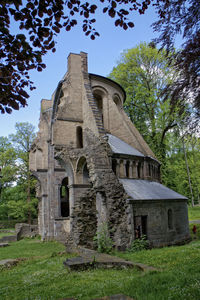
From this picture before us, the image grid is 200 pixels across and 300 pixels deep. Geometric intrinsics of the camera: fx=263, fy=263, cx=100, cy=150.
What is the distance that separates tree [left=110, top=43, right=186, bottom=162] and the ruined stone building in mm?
4084

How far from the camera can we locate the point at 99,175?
1359cm

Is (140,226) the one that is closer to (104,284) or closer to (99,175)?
(99,175)

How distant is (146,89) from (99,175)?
1584 centimetres

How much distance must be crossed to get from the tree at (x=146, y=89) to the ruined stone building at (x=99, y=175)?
4084 millimetres

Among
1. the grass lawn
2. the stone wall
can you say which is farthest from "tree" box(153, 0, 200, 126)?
the stone wall

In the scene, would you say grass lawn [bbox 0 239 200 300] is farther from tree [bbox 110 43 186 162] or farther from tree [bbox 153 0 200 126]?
tree [bbox 110 43 186 162]

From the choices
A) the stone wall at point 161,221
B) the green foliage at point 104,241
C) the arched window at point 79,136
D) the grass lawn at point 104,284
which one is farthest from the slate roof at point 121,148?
the grass lawn at point 104,284

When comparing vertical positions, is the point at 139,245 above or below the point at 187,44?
below

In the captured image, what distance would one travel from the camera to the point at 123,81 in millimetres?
28656

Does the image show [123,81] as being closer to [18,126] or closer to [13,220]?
[18,126]

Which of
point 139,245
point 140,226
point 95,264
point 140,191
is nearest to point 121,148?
point 140,191

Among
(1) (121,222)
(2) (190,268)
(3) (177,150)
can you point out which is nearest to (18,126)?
(3) (177,150)

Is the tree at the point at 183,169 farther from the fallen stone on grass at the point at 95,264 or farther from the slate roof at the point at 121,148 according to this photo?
the fallen stone on grass at the point at 95,264

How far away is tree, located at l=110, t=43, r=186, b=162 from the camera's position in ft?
85.3
